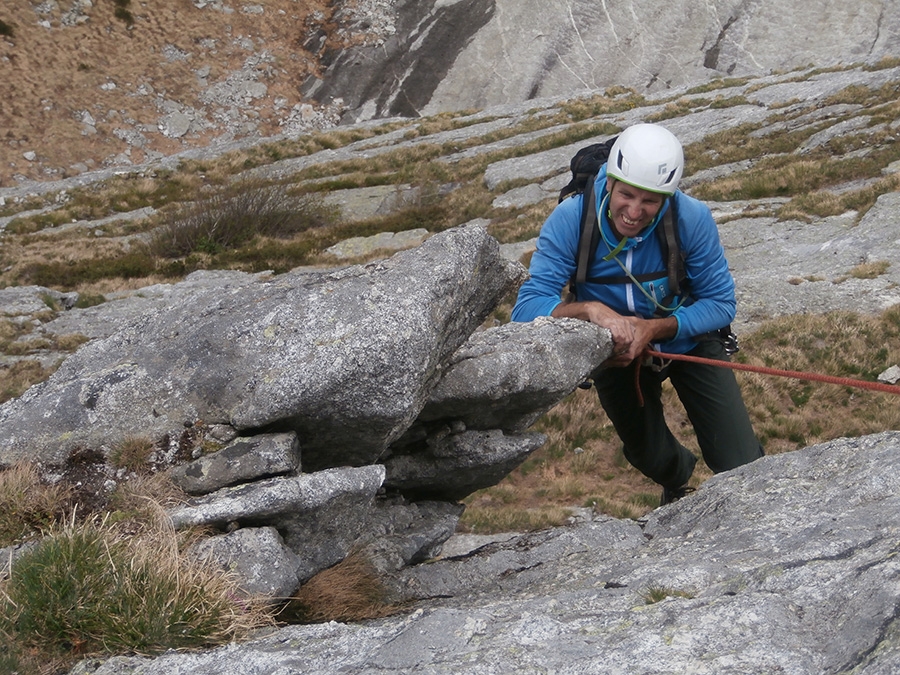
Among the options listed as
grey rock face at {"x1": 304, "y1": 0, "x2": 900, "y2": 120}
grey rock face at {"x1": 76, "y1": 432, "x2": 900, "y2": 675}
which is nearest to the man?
grey rock face at {"x1": 76, "y1": 432, "x2": 900, "y2": 675}

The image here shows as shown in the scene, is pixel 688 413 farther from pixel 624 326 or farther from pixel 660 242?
pixel 660 242

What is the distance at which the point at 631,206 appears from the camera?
6320 millimetres

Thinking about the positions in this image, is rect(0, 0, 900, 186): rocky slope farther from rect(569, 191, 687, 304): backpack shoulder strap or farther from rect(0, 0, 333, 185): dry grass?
rect(569, 191, 687, 304): backpack shoulder strap

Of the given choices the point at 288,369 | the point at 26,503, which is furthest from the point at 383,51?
the point at 26,503

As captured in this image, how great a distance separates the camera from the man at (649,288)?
629cm

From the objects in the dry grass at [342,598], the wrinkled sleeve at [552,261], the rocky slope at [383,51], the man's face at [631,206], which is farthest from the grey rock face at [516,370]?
the rocky slope at [383,51]

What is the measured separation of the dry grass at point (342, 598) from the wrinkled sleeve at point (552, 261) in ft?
9.20

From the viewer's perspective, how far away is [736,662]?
299cm

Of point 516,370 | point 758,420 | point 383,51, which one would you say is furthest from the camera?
point 383,51

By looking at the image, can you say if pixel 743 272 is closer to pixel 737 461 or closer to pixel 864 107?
pixel 737 461

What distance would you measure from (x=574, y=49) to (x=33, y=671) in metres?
62.7

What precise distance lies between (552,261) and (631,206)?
93 centimetres

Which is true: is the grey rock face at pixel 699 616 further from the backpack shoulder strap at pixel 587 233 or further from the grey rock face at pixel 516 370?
the backpack shoulder strap at pixel 587 233

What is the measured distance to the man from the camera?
6.29m
